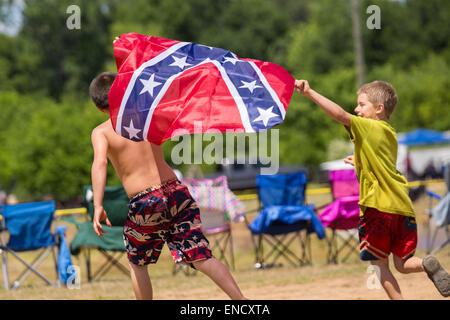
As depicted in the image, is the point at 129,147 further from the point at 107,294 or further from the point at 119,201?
the point at 119,201

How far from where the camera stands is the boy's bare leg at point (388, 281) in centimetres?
434

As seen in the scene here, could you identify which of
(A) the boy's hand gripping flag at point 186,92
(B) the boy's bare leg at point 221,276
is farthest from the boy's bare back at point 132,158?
(B) the boy's bare leg at point 221,276

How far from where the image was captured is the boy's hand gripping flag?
420cm

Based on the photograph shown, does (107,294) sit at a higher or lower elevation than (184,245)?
lower

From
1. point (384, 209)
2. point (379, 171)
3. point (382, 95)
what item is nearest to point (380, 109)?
point (382, 95)

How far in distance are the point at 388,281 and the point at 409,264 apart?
6.8 inches

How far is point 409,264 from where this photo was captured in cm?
437

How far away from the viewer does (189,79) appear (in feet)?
14.4

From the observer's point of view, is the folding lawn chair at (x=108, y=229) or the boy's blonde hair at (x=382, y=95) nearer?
the boy's blonde hair at (x=382, y=95)

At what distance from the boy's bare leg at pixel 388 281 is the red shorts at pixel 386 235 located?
4 cm

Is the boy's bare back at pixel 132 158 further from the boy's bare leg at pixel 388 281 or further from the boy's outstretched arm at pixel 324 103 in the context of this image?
the boy's bare leg at pixel 388 281

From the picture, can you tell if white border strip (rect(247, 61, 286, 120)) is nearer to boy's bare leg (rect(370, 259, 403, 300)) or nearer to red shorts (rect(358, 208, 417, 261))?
red shorts (rect(358, 208, 417, 261))
